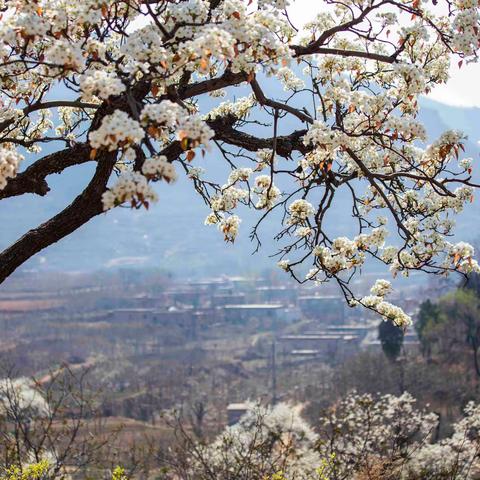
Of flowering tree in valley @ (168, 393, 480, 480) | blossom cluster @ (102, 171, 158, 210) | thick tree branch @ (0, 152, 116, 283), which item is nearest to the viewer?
blossom cluster @ (102, 171, 158, 210)

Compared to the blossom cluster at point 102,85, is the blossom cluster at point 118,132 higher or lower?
lower

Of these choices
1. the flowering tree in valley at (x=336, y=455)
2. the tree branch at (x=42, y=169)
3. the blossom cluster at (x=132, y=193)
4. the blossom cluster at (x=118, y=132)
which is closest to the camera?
the blossom cluster at (x=118, y=132)

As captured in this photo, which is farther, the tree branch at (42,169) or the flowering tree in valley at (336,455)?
the flowering tree in valley at (336,455)

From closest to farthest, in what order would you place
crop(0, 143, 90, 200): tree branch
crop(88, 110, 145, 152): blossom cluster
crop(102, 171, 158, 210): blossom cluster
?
crop(88, 110, 145, 152): blossom cluster
crop(102, 171, 158, 210): blossom cluster
crop(0, 143, 90, 200): tree branch

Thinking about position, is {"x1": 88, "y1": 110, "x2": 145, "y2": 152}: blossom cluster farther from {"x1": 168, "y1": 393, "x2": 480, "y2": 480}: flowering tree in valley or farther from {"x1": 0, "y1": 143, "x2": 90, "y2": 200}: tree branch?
{"x1": 168, "y1": 393, "x2": 480, "y2": 480}: flowering tree in valley

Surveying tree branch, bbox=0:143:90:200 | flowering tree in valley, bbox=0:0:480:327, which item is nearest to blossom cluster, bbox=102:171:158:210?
flowering tree in valley, bbox=0:0:480:327

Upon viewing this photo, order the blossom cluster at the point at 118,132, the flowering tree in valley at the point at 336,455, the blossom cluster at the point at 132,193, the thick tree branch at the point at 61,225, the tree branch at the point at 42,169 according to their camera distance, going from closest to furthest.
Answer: the blossom cluster at the point at 118,132 → the blossom cluster at the point at 132,193 → the thick tree branch at the point at 61,225 → the tree branch at the point at 42,169 → the flowering tree in valley at the point at 336,455

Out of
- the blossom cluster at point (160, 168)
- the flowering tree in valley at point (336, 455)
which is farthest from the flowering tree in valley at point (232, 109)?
the flowering tree in valley at point (336, 455)

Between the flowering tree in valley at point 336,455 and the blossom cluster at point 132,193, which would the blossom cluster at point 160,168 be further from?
the flowering tree in valley at point 336,455

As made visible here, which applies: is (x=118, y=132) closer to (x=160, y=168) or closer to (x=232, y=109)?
(x=160, y=168)
